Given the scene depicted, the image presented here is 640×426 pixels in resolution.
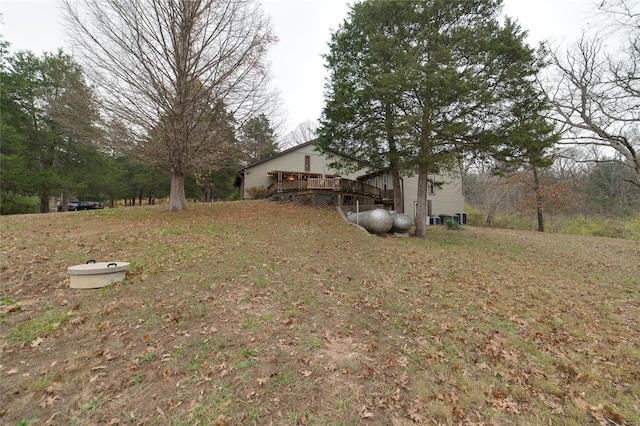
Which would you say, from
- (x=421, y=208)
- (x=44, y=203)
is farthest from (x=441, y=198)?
(x=44, y=203)

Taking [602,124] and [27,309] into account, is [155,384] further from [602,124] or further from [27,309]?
[602,124]

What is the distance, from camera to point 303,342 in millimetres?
3578

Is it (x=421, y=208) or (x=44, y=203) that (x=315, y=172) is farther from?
(x=44, y=203)

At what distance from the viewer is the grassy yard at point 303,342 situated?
2.57 metres

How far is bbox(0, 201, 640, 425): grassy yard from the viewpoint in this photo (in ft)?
8.43

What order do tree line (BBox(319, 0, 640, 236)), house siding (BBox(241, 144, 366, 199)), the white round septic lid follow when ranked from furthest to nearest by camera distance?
house siding (BBox(241, 144, 366, 199))
tree line (BBox(319, 0, 640, 236))
the white round septic lid

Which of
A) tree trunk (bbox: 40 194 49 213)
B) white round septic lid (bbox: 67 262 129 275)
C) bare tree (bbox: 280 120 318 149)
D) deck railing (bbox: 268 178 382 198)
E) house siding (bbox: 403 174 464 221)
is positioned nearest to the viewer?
white round septic lid (bbox: 67 262 129 275)

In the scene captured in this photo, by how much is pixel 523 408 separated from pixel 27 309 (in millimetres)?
6824

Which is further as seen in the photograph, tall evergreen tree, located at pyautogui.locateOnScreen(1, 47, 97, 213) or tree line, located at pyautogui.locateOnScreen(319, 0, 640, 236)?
tall evergreen tree, located at pyautogui.locateOnScreen(1, 47, 97, 213)

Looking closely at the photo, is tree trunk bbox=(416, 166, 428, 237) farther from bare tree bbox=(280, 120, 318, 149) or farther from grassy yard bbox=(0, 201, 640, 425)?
bare tree bbox=(280, 120, 318, 149)

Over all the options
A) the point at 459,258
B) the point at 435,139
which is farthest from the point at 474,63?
the point at 459,258

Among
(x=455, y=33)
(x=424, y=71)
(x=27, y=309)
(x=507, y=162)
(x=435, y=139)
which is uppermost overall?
(x=455, y=33)

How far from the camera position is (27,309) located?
406cm

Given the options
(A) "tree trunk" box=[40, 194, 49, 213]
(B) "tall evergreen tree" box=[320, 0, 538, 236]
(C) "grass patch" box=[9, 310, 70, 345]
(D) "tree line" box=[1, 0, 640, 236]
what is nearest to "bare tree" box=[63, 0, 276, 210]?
(D) "tree line" box=[1, 0, 640, 236]
